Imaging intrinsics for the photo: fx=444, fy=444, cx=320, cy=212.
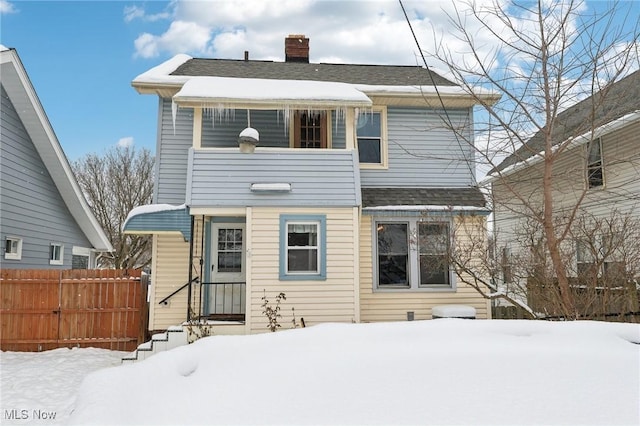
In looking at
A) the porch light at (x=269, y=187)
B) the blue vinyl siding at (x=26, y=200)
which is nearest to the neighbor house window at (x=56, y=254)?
the blue vinyl siding at (x=26, y=200)

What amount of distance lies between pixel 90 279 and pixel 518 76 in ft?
29.3

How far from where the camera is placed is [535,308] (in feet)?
29.7

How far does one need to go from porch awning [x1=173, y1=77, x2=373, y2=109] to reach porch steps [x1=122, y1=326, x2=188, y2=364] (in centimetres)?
434

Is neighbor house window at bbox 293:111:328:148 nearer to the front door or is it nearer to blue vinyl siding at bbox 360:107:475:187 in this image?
blue vinyl siding at bbox 360:107:475:187

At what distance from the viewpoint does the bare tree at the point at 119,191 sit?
23.4 metres

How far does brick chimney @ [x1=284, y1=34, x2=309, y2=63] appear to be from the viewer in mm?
13828

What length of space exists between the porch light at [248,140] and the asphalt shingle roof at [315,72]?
11.0 ft

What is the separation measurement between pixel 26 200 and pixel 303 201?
287 inches

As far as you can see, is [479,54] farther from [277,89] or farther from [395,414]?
[395,414]

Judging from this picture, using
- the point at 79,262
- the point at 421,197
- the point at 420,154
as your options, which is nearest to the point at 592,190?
the point at 421,197

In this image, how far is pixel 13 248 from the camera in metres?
10.8

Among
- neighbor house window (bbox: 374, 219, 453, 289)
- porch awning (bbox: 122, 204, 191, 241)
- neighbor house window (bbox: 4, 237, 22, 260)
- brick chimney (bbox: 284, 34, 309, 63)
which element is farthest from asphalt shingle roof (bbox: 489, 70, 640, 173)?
neighbor house window (bbox: 4, 237, 22, 260)

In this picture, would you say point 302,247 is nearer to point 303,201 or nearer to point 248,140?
point 303,201

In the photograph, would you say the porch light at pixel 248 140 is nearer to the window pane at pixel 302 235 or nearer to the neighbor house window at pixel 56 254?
the window pane at pixel 302 235
